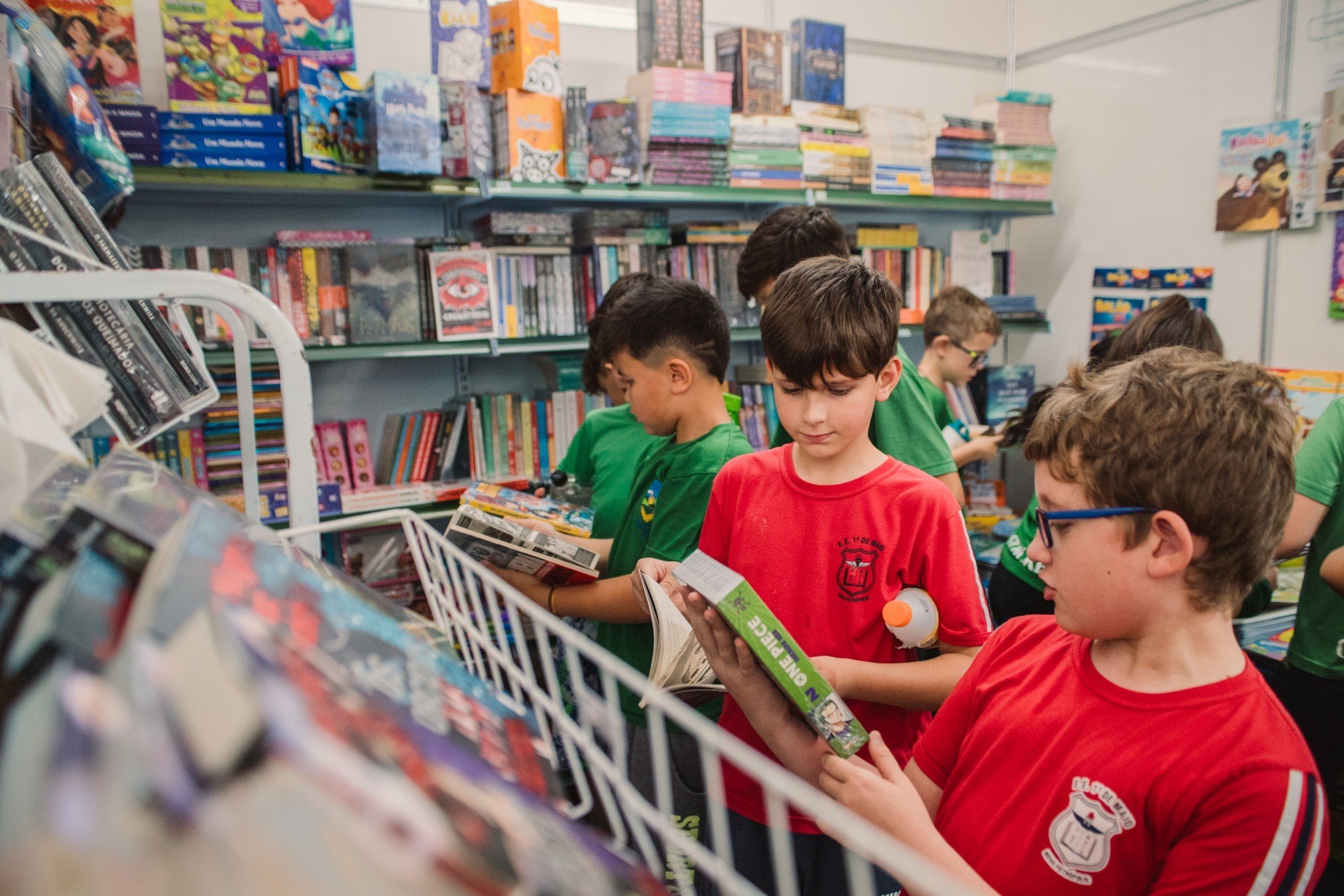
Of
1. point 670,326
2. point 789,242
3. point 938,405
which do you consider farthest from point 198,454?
point 938,405

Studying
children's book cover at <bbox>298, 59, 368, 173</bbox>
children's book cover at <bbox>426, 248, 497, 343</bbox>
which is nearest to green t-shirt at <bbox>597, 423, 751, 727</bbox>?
children's book cover at <bbox>426, 248, 497, 343</bbox>

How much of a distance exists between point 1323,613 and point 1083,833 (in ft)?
4.23

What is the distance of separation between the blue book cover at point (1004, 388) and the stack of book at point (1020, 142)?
0.79 m

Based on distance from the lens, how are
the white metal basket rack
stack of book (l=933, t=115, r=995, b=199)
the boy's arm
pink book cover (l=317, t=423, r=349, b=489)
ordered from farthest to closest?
stack of book (l=933, t=115, r=995, b=199) < pink book cover (l=317, t=423, r=349, b=489) < the boy's arm < the white metal basket rack

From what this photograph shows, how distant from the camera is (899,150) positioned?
12.1ft

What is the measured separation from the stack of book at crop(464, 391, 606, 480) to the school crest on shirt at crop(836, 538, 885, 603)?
82.8 inches

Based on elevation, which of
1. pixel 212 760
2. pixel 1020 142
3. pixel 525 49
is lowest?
pixel 212 760

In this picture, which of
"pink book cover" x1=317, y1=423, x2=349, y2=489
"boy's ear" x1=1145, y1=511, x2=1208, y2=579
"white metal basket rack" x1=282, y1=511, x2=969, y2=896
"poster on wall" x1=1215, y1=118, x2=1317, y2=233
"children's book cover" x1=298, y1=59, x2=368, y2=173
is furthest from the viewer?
"poster on wall" x1=1215, y1=118, x2=1317, y2=233

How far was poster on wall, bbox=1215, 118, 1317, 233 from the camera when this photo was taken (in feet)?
10.7

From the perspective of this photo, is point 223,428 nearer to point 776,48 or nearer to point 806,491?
point 806,491

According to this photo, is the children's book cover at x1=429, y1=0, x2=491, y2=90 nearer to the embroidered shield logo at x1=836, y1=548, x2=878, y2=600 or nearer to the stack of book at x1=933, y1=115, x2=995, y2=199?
the stack of book at x1=933, y1=115, x2=995, y2=199

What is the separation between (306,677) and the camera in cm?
28

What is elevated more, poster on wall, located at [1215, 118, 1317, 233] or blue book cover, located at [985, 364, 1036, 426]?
poster on wall, located at [1215, 118, 1317, 233]

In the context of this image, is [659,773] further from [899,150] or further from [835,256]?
[899,150]
